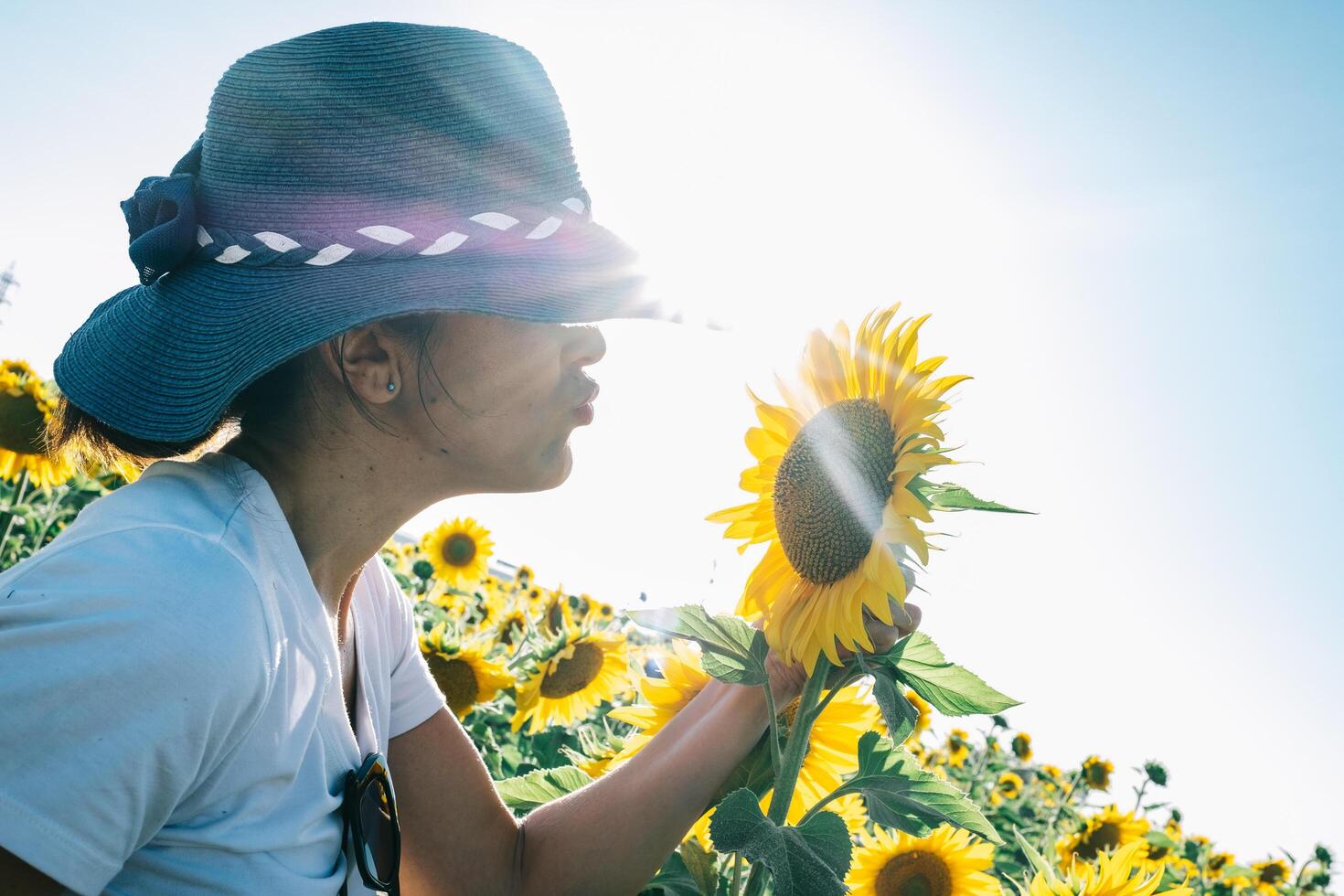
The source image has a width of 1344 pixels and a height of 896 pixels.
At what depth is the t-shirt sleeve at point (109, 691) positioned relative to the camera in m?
1.07

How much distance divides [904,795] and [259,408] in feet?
4.11

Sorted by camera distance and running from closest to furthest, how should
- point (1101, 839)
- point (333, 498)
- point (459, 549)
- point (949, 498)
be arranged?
point (949, 498) → point (333, 498) → point (1101, 839) → point (459, 549)

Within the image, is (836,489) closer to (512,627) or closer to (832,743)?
(832,743)

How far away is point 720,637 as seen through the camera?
1.51m

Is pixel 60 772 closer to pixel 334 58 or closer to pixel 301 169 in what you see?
pixel 301 169

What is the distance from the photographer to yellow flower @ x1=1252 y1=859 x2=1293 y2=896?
669 centimetres

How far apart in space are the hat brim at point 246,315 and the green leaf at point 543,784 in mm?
1144

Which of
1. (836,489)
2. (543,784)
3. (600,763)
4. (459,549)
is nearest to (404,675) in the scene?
(543,784)

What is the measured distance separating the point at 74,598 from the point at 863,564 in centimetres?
100

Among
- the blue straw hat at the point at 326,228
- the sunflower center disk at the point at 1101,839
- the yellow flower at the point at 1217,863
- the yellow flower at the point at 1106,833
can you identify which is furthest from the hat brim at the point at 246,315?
the yellow flower at the point at 1217,863

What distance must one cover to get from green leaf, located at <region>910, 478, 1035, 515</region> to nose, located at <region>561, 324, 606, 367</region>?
0.69 m

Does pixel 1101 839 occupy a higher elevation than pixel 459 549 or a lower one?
higher

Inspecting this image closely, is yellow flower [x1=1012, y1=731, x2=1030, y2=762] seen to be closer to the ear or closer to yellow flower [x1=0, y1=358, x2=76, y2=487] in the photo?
yellow flower [x1=0, y1=358, x2=76, y2=487]

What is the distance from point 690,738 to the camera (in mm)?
1857
